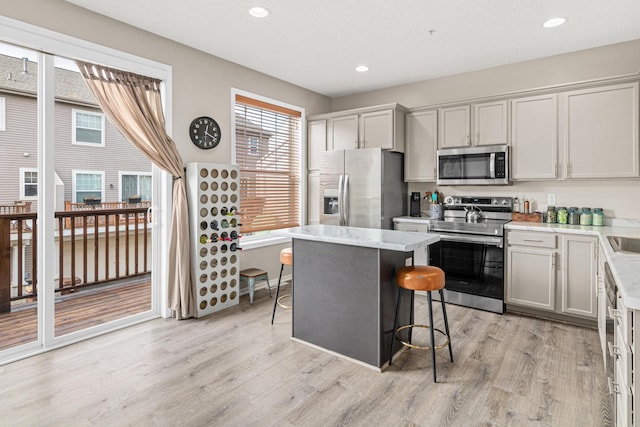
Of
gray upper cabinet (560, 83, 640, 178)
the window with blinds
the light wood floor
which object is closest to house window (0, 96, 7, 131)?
the light wood floor

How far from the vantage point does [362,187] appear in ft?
14.8

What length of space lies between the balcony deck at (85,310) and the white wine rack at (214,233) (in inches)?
22.6

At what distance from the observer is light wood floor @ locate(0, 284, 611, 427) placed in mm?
2041

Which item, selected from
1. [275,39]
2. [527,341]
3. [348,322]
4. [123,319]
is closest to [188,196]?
[123,319]

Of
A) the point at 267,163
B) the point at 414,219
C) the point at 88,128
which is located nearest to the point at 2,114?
the point at 88,128

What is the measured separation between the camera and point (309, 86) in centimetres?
505

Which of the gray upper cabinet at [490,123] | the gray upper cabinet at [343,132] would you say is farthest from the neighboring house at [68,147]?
the gray upper cabinet at [490,123]

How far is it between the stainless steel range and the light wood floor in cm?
60

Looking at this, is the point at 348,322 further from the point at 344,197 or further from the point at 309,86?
the point at 309,86

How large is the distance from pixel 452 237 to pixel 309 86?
111 inches

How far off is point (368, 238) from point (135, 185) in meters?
2.32

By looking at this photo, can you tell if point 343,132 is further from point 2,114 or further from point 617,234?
point 2,114

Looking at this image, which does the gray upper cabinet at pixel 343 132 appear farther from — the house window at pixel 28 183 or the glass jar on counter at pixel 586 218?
the house window at pixel 28 183

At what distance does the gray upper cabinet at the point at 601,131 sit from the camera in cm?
333
